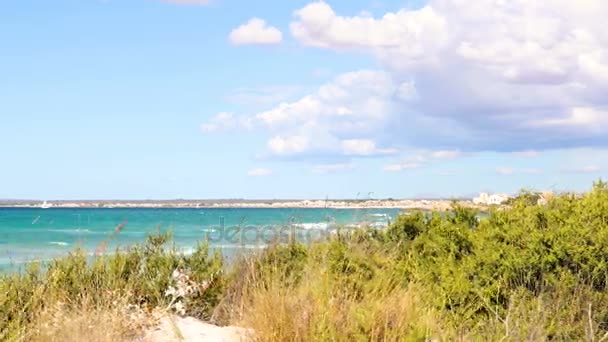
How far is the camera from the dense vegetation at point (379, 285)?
7348mm

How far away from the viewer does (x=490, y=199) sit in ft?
43.0

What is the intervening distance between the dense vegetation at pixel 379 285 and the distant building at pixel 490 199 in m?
A: 1.42

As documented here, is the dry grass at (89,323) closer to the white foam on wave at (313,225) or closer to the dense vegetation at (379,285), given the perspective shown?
the dense vegetation at (379,285)

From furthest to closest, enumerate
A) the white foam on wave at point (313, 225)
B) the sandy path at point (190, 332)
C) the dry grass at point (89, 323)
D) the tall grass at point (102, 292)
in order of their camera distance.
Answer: the white foam on wave at point (313, 225) → the sandy path at point (190, 332) → the tall grass at point (102, 292) → the dry grass at point (89, 323)

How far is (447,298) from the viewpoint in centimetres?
880

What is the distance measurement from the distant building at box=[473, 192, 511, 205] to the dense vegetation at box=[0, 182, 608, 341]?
1.42 meters

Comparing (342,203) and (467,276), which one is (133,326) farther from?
(342,203)

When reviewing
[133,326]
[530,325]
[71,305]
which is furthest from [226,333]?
[530,325]

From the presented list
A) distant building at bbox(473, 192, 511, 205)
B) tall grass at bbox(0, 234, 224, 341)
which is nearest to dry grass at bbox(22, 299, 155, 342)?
tall grass at bbox(0, 234, 224, 341)

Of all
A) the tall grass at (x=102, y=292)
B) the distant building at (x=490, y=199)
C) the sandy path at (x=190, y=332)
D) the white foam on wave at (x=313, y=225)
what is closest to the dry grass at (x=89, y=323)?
the tall grass at (x=102, y=292)

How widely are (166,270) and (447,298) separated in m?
3.23

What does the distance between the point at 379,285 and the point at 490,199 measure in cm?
506

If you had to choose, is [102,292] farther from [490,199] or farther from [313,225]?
[490,199]

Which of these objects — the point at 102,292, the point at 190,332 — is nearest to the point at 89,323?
the point at 190,332
